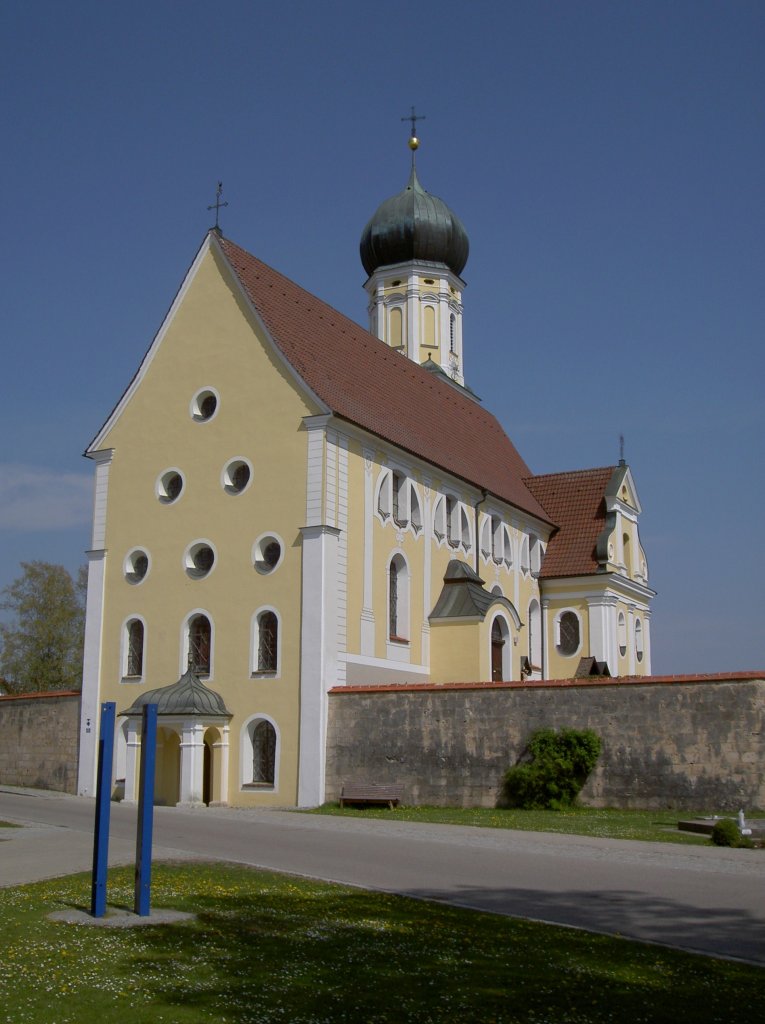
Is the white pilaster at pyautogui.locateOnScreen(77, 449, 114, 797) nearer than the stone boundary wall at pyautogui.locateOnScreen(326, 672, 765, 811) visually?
No

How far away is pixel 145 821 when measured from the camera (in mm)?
10898

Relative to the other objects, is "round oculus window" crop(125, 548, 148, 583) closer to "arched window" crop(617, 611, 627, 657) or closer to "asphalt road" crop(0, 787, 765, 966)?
"asphalt road" crop(0, 787, 765, 966)

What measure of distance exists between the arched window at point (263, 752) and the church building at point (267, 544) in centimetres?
5

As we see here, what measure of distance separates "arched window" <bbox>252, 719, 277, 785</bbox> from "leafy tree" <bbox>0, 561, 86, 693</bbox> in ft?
96.4

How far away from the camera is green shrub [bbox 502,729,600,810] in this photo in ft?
79.5

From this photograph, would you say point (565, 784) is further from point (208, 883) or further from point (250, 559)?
point (208, 883)

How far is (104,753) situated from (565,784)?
15.2m

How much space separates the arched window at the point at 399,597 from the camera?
32.2m

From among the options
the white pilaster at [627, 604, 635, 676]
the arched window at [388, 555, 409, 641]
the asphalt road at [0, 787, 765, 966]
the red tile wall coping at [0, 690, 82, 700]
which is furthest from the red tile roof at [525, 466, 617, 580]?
the asphalt road at [0, 787, 765, 966]

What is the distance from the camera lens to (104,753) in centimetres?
1100

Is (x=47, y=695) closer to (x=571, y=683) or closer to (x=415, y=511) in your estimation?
(x=415, y=511)

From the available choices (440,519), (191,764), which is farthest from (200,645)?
(440,519)

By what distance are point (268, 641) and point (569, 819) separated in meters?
9.91

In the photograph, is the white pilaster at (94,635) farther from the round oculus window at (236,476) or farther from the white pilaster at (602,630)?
the white pilaster at (602,630)
